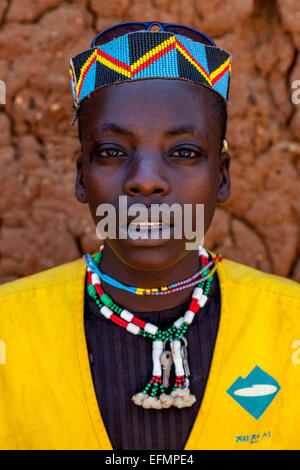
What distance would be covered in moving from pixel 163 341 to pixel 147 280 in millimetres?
211

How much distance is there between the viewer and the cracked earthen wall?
2.48 m

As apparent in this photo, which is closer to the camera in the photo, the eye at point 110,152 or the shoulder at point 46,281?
the eye at point 110,152

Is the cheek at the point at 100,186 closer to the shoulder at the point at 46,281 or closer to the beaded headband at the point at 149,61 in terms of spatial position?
the beaded headband at the point at 149,61

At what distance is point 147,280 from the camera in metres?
1.82

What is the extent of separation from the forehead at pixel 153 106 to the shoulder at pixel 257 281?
570 mm

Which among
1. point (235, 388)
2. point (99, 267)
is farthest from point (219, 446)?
point (99, 267)

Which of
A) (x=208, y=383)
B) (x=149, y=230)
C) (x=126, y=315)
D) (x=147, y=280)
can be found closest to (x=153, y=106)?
A: (x=149, y=230)

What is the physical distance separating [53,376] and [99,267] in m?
0.45

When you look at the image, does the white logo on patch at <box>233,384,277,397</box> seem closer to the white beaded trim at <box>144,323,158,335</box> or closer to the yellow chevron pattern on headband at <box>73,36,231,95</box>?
the white beaded trim at <box>144,323,158,335</box>

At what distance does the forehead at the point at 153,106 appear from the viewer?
63.4 inches

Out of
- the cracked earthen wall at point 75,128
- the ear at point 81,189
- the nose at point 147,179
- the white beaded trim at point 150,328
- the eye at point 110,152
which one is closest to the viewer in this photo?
the nose at point 147,179

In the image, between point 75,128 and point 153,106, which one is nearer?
point 153,106

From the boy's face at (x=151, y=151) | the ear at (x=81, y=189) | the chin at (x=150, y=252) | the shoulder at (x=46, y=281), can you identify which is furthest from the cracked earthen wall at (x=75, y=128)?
the chin at (x=150, y=252)

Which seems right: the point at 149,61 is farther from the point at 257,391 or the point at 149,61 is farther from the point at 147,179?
the point at 257,391
